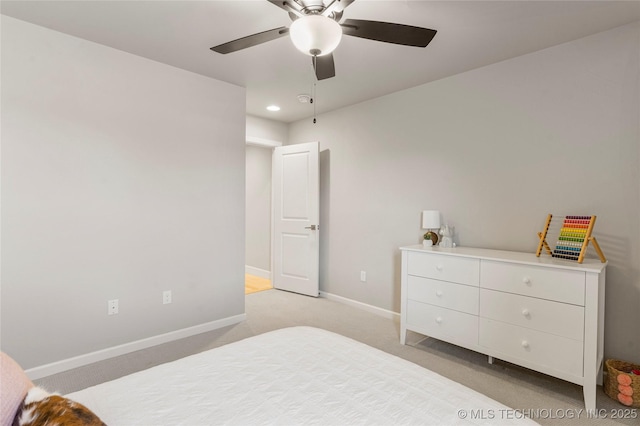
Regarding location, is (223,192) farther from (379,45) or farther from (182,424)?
(182,424)

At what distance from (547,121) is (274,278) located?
3.65 meters

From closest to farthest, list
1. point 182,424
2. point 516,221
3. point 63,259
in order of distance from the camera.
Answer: point 182,424, point 63,259, point 516,221

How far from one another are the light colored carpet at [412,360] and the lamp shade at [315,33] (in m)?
1.50

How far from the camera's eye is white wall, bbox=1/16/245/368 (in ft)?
7.49

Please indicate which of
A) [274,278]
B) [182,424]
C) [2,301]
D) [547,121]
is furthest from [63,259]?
[547,121]

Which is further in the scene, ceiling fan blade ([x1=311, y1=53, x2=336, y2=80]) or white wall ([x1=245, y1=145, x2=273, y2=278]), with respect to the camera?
white wall ([x1=245, y1=145, x2=273, y2=278])

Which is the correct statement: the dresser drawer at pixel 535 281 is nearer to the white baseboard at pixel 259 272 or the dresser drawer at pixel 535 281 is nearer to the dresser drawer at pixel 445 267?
the dresser drawer at pixel 445 267

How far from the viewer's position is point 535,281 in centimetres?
218

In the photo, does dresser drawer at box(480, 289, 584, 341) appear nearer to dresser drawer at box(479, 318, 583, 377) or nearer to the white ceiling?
dresser drawer at box(479, 318, 583, 377)

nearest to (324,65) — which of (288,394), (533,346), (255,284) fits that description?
(288,394)

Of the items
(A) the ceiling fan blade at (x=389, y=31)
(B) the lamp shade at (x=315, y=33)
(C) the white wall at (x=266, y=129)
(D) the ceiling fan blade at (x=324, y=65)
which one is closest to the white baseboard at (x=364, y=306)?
(C) the white wall at (x=266, y=129)

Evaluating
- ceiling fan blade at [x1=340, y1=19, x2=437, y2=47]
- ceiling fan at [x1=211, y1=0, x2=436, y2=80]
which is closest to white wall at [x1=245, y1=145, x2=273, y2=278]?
ceiling fan at [x1=211, y1=0, x2=436, y2=80]

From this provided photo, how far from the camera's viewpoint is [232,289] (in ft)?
11.3

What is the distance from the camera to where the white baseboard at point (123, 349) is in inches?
93.5
